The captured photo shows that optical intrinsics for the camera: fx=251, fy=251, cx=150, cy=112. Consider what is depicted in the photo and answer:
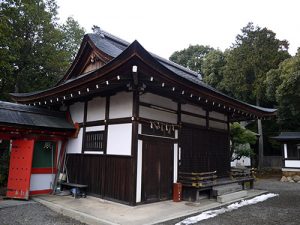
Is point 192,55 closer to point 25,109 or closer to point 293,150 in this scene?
point 293,150

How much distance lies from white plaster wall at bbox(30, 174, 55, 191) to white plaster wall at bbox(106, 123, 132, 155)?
2.96 meters

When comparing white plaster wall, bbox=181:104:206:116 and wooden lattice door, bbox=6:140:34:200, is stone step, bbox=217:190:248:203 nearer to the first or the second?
white plaster wall, bbox=181:104:206:116

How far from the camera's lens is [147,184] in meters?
7.58

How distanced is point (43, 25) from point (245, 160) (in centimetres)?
2365

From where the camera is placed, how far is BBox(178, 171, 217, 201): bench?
810 cm

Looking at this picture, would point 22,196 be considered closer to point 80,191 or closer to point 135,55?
point 80,191

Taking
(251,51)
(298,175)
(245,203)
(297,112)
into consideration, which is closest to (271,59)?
(251,51)

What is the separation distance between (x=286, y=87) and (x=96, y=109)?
17.2m

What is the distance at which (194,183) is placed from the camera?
8109 millimetres

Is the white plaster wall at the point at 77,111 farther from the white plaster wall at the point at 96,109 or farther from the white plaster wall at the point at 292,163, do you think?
the white plaster wall at the point at 292,163

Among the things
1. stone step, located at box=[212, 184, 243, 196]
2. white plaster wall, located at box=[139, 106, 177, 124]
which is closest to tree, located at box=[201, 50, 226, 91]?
stone step, located at box=[212, 184, 243, 196]

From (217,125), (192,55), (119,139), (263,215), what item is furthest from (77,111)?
(192,55)

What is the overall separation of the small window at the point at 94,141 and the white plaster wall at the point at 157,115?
1.74 m

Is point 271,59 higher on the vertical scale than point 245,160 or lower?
higher
